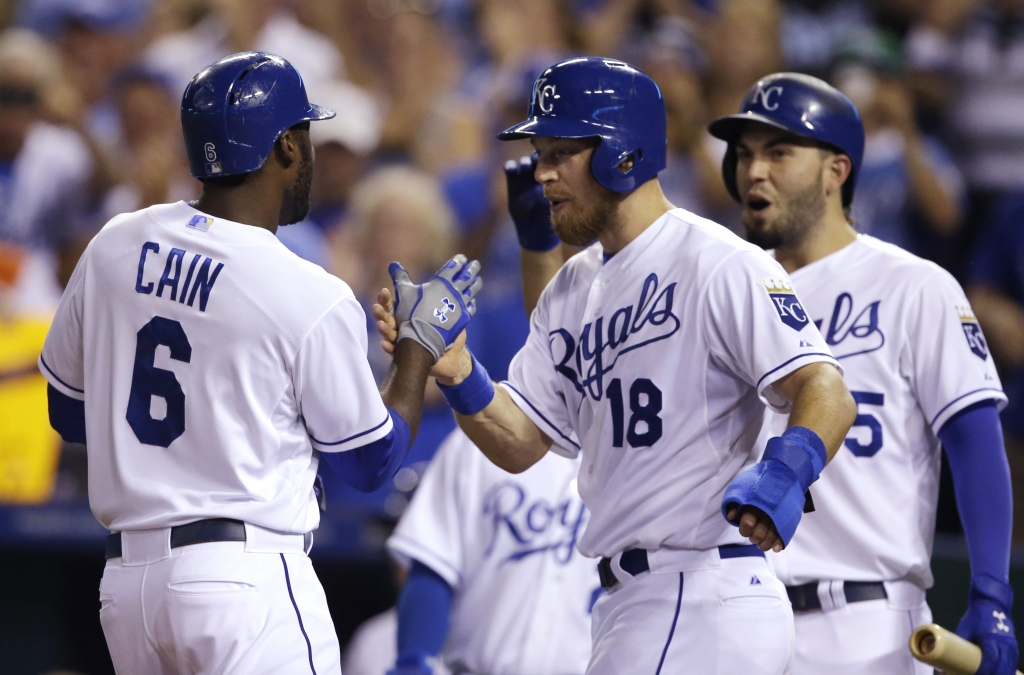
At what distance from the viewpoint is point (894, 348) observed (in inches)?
138

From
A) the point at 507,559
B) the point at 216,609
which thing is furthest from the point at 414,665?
the point at 216,609

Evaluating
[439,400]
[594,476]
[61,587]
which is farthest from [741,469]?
[61,587]

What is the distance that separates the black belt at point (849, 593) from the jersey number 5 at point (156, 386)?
178 cm

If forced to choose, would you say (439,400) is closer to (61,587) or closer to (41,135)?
(61,587)

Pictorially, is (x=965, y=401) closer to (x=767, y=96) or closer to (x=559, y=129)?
(x=767, y=96)

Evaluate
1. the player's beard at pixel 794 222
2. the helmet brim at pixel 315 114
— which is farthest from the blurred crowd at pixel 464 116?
the helmet brim at pixel 315 114

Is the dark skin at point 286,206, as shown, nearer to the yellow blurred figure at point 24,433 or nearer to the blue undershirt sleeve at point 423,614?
the blue undershirt sleeve at point 423,614

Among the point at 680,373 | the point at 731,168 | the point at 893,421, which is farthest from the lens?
the point at 731,168

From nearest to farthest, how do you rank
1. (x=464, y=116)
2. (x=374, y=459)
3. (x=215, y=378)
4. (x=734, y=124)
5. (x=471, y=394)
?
(x=215, y=378) → (x=374, y=459) → (x=471, y=394) → (x=734, y=124) → (x=464, y=116)

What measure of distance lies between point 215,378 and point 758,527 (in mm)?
1220

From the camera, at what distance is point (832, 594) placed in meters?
3.40

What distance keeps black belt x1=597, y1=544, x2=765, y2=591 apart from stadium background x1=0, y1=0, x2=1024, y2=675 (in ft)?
7.76

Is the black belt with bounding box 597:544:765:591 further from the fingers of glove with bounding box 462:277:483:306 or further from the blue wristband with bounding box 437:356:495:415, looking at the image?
the fingers of glove with bounding box 462:277:483:306

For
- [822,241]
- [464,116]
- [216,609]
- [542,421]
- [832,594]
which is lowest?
[832,594]
